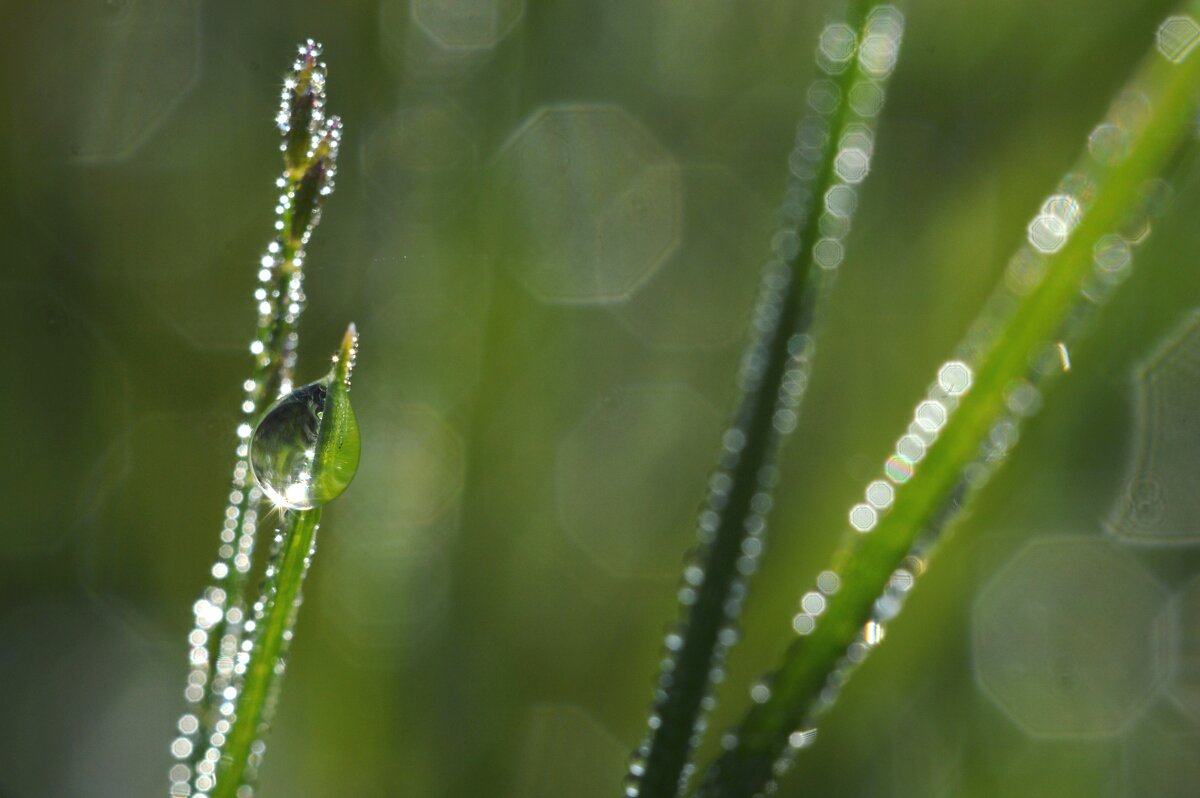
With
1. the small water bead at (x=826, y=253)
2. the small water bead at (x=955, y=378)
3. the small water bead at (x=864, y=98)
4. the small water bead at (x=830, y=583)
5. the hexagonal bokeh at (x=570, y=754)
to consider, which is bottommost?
the hexagonal bokeh at (x=570, y=754)

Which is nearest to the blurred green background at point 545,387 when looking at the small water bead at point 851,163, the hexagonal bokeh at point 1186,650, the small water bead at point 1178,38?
the hexagonal bokeh at point 1186,650

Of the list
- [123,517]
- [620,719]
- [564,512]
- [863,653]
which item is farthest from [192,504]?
[863,653]

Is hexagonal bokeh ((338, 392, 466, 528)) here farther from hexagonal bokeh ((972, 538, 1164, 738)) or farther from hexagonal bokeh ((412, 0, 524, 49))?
hexagonal bokeh ((972, 538, 1164, 738))

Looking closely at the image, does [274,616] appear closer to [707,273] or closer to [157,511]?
[157,511]

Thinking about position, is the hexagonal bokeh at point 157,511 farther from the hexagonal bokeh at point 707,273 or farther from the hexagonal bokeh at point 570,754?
the hexagonal bokeh at point 707,273

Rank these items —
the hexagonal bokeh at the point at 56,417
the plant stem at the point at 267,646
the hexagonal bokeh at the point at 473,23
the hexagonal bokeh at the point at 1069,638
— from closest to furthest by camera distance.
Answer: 1. the plant stem at the point at 267,646
2. the hexagonal bokeh at the point at 1069,638
3. the hexagonal bokeh at the point at 56,417
4. the hexagonal bokeh at the point at 473,23

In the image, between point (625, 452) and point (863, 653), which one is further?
point (625, 452)

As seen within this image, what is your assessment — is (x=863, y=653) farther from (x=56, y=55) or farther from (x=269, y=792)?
(x=56, y=55)
